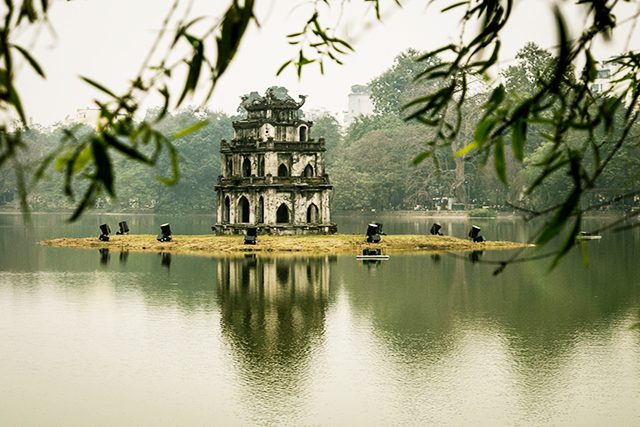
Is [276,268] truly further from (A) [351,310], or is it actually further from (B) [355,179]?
(B) [355,179]

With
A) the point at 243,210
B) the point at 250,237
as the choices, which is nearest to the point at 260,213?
the point at 243,210

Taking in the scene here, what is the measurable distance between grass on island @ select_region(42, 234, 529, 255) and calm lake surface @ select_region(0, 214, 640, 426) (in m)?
7.75

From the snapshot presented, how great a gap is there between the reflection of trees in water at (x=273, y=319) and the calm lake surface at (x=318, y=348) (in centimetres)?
5

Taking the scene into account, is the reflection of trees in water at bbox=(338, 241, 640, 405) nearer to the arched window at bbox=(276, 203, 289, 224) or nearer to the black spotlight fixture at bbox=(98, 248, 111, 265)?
the black spotlight fixture at bbox=(98, 248, 111, 265)

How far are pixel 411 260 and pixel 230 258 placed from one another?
21.0 feet

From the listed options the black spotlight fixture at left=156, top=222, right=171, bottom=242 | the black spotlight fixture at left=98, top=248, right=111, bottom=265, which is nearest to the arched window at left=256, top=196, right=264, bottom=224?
the black spotlight fixture at left=156, top=222, right=171, bottom=242

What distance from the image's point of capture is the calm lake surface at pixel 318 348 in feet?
40.4

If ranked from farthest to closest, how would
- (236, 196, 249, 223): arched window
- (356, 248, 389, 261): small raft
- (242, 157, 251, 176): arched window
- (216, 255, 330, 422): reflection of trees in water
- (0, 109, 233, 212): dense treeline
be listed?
(0, 109, 233, 212): dense treeline → (242, 157, 251, 176): arched window → (236, 196, 249, 223): arched window → (356, 248, 389, 261): small raft → (216, 255, 330, 422): reflection of trees in water

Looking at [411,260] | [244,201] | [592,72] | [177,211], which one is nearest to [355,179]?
[177,211]

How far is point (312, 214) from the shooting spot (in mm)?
42031

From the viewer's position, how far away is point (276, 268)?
3022 centimetres

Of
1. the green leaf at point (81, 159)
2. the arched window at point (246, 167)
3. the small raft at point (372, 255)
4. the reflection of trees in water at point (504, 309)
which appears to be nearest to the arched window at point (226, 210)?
the arched window at point (246, 167)

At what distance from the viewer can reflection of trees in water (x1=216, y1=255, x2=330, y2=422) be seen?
13.9 meters

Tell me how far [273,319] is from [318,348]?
355 centimetres
